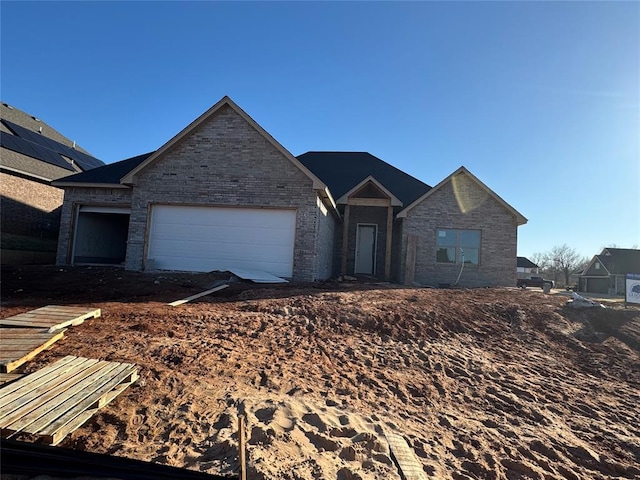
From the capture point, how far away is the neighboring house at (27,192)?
16.7m

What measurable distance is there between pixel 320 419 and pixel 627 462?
2.98 m

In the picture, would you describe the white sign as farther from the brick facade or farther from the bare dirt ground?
the brick facade

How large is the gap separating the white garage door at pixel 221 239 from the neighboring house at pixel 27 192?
9398 millimetres

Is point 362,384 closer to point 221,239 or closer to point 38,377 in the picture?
point 38,377

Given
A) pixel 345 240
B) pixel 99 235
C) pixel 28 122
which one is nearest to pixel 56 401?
pixel 345 240

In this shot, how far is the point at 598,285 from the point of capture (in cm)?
3969

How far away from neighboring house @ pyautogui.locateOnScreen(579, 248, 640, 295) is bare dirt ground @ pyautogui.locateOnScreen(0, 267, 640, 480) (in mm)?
38659

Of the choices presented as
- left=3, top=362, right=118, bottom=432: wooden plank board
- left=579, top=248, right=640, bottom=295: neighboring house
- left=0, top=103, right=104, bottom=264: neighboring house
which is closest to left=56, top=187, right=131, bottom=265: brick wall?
left=0, top=103, right=104, bottom=264: neighboring house

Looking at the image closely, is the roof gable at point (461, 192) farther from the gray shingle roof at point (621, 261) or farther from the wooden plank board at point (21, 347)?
the gray shingle roof at point (621, 261)

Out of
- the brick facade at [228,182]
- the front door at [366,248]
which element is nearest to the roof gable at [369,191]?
the front door at [366,248]

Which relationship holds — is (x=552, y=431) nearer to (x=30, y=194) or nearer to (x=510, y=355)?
(x=510, y=355)

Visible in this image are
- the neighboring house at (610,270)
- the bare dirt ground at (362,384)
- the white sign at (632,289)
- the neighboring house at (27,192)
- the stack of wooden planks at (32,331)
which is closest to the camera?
the bare dirt ground at (362,384)

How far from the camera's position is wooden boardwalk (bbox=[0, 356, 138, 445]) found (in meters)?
2.74

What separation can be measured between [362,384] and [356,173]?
1709 centimetres
